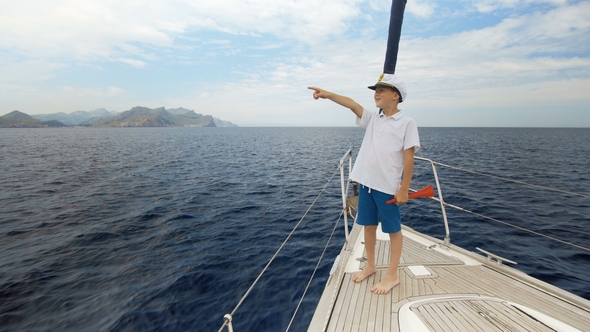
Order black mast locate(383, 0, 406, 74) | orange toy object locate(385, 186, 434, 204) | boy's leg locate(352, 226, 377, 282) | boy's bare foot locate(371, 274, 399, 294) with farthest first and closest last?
boy's leg locate(352, 226, 377, 282) → boy's bare foot locate(371, 274, 399, 294) → orange toy object locate(385, 186, 434, 204) → black mast locate(383, 0, 406, 74)

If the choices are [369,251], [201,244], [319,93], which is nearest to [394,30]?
[319,93]

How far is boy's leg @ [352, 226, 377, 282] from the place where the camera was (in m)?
3.07

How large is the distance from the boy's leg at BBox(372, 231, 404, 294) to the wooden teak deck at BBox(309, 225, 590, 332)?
2.6 inches

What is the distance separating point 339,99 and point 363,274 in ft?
6.67

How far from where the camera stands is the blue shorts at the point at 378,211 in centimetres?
273

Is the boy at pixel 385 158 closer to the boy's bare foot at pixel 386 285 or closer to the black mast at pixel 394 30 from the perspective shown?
the boy's bare foot at pixel 386 285

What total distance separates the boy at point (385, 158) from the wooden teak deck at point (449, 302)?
10.4 inches

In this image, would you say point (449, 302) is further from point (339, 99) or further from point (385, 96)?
point (339, 99)

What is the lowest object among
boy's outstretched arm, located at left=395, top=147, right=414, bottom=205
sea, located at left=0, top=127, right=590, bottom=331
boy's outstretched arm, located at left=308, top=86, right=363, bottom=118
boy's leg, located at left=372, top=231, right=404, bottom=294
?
sea, located at left=0, top=127, right=590, bottom=331

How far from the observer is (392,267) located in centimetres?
292

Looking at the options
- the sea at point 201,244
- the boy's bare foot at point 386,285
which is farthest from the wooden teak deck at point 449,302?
the sea at point 201,244

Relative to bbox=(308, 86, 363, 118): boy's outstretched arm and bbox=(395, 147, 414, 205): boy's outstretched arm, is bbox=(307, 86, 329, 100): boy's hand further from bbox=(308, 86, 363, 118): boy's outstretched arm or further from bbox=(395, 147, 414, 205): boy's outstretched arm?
bbox=(395, 147, 414, 205): boy's outstretched arm

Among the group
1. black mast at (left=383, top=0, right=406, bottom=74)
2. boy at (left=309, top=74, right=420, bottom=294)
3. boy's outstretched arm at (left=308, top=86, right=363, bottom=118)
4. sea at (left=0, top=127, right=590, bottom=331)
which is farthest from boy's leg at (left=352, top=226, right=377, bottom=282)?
black mast at (left=383, top=0, right=406, bottom=74)

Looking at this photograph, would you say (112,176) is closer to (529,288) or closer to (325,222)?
(325,222)
